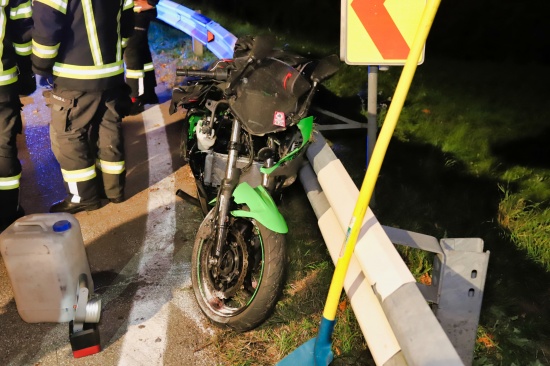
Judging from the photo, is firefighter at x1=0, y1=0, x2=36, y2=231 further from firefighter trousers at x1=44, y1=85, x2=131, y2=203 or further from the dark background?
the dark background

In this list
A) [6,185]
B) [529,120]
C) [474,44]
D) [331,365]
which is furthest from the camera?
[474,44]

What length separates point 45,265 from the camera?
3.90m

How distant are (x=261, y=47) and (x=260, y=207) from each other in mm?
940

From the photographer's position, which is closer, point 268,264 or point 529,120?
point 268,264

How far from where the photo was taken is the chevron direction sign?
3.78m

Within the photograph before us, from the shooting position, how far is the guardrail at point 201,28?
25.9 feet

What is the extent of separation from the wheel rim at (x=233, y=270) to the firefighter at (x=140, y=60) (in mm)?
3790

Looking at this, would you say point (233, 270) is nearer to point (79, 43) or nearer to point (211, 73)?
point (211, 73)

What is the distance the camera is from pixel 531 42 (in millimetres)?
7359

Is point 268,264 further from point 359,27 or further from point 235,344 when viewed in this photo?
point 359,27

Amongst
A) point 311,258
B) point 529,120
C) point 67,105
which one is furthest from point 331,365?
point 529,120

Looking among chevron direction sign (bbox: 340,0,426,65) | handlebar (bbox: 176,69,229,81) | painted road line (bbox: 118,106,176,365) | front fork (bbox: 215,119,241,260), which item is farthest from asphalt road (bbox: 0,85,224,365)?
chevron direction sign (bbox: 340,0,426,65)

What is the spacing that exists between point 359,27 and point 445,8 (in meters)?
4.68

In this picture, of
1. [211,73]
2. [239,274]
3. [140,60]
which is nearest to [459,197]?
[239,274]
